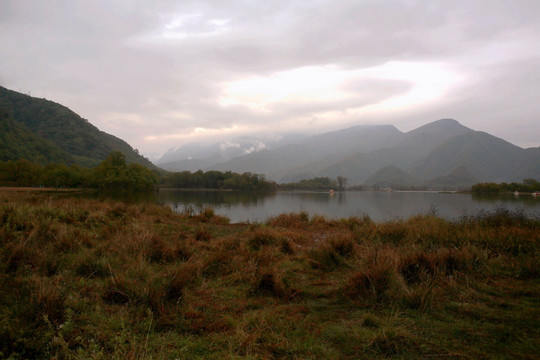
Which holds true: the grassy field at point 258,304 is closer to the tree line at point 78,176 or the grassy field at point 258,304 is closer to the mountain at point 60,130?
the tree line at point 78,176

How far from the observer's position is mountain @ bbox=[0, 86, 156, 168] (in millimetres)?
119106

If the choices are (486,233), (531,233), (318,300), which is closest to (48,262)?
(318,300)

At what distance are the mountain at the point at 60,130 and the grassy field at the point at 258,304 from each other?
415 ft

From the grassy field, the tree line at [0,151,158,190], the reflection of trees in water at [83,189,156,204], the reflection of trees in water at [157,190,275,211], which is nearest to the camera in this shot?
the grassy field

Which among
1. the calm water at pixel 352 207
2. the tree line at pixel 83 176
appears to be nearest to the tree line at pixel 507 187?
the calm water at pixel 352 207

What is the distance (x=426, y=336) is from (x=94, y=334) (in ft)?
9.97

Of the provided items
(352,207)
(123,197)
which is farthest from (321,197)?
(123,197)

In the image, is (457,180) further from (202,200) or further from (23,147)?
(23,147)

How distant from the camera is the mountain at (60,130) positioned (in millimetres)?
119106

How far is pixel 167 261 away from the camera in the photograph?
4.86 metres

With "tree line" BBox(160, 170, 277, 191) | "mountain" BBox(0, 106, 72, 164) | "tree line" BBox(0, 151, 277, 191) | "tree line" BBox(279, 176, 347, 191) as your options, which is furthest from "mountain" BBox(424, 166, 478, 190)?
"mountain" BBox(0, 106, 72, 164)

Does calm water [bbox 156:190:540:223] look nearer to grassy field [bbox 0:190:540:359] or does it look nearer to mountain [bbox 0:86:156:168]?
grassy field [bbox 0:190:540:359]

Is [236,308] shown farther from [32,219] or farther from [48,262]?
[32,219]

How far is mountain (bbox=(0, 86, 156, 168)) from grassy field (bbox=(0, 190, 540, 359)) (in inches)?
4976
